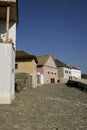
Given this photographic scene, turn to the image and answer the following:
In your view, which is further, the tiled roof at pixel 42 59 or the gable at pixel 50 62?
the gable at pixel 50 62

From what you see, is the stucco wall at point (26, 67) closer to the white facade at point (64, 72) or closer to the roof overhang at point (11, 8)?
the roof overhang at point (11, 8)

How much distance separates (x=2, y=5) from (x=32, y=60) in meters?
22.9

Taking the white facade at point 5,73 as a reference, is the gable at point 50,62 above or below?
above

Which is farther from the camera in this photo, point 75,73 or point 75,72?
point 75,72

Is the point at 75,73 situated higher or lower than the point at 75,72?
lower

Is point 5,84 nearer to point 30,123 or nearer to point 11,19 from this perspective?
point 30,123

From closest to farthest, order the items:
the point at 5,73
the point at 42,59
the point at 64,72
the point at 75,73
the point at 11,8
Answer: the point at 5,73
the point at 11,8
the point at 42,59
the point at 64,72
the point at 75,73

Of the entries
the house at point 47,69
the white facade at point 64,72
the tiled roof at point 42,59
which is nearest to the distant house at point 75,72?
the white facade at point 64,72

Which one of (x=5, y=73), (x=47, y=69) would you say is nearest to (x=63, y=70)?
(x=47, y=69)

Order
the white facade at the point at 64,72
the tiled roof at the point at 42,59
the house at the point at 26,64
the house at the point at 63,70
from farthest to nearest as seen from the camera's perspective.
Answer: the house at the point at 63,70 → the white facade at the point at 64,72 → the tiled roof at the point at 42,59 → the house at the point at 26,64

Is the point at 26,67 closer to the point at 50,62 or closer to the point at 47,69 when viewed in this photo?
the point at 47,69

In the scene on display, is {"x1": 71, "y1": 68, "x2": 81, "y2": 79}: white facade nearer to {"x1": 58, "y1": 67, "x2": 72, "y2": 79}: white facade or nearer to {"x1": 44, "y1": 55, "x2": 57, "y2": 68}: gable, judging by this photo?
{"x1": 58, "y1": 67, "x2": 72, "y2": 79}: white facade

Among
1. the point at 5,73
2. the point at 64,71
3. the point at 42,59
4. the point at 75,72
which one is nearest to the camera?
the point at 5,73

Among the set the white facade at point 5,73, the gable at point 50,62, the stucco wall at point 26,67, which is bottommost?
the white facade at point 5,73
